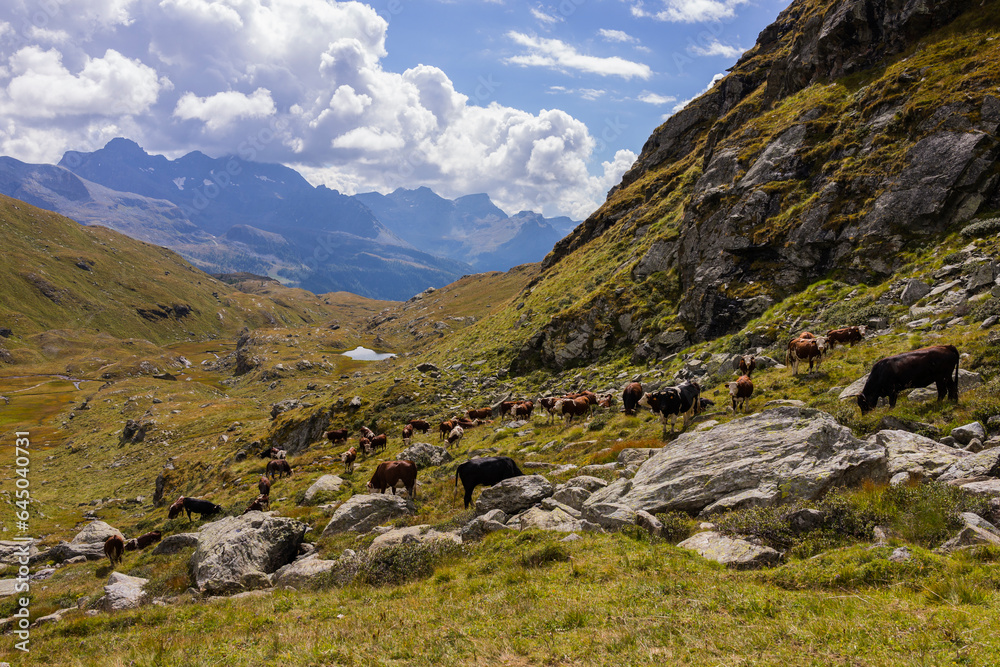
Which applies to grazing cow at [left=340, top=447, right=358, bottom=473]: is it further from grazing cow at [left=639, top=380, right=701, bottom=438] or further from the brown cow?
grazing cow at [left=639, top=380, right=701, bottom=438]

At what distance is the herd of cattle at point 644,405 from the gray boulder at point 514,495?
2.09 metres

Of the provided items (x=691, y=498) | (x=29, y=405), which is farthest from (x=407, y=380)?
(x=29, y=405)

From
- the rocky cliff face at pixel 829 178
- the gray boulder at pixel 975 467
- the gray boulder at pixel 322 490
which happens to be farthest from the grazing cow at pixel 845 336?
the gray boulder at pixel 322 490

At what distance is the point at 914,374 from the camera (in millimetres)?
14227

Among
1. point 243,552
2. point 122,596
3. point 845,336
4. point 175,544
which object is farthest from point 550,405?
point 122,596

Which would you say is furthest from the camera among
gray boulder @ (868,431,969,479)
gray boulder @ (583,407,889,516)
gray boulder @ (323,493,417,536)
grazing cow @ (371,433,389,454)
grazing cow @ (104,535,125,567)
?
grazing cow @ (371,433,389,454)

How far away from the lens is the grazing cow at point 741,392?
1961 centimetres

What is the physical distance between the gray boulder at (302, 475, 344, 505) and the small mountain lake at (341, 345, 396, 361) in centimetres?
12092

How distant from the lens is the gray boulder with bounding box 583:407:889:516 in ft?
37.3

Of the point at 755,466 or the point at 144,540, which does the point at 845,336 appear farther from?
the point at 144,540

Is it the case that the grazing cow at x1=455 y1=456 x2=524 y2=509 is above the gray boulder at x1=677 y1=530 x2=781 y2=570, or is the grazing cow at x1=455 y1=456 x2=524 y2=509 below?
above

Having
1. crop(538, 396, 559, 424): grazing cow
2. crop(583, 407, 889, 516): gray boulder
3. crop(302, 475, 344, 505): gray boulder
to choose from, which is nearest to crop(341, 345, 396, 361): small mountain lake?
crop(538, 396, 559, 424): grazing cow

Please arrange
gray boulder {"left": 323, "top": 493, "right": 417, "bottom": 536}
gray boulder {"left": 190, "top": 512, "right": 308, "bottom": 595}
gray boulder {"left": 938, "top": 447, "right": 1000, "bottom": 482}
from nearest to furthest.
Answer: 1. gray boulder {"left": 938, "top": 447, "right": 1000, "bottom": 482}
2. gray boulder {"left": 190, "top": 512, "right": 308, "bottom": 595}
3. gray boulder {"left": 323, "top": 493, "right": 417, "bottom": 536}

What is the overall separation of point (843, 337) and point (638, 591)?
68.6 feet
